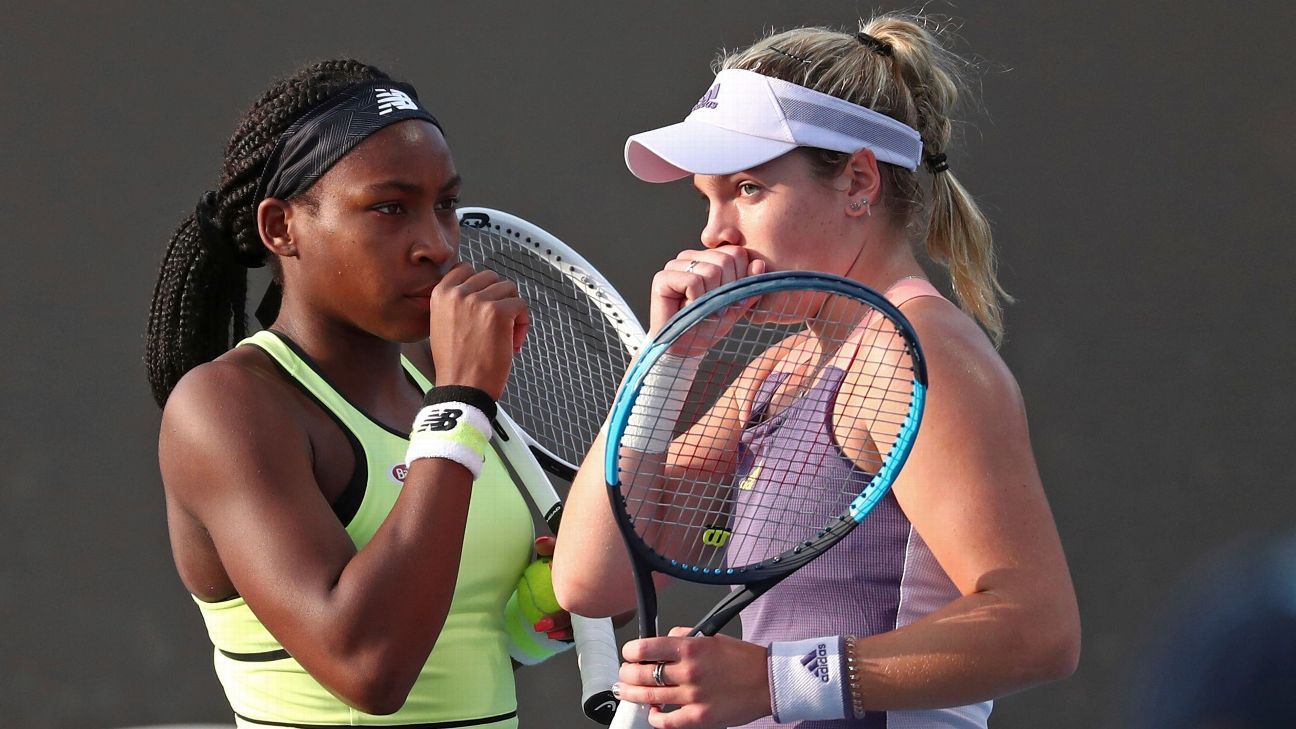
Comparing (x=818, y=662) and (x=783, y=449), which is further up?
(x=783, y=449)

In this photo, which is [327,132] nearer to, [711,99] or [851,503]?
[711,99]

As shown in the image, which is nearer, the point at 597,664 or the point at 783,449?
the point at 783,449

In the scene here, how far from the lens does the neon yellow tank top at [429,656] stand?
1.81 m

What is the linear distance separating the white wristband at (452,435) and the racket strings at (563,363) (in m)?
0.53

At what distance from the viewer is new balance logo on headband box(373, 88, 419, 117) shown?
1939mm

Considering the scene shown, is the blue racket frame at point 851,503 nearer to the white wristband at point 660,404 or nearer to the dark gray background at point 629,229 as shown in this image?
the white wristband at point 660,404

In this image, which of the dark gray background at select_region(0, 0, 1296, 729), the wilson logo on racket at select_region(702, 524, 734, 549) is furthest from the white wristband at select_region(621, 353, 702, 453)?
the dark gray background at select_region(0, 0, 1296, 729)

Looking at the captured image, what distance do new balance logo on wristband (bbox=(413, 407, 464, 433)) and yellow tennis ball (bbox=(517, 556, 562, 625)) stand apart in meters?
0.30

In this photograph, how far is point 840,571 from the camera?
61.6 inches

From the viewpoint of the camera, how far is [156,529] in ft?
11.5

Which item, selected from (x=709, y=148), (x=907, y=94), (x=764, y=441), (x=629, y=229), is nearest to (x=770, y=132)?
(x=709, y=148)

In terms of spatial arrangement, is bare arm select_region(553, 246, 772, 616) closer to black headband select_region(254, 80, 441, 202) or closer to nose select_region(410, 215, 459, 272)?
nose select_region(410, 215, 459, 272)

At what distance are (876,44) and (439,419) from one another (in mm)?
673

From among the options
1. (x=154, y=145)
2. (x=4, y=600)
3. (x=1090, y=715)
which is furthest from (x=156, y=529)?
(x=1090, y=715)
